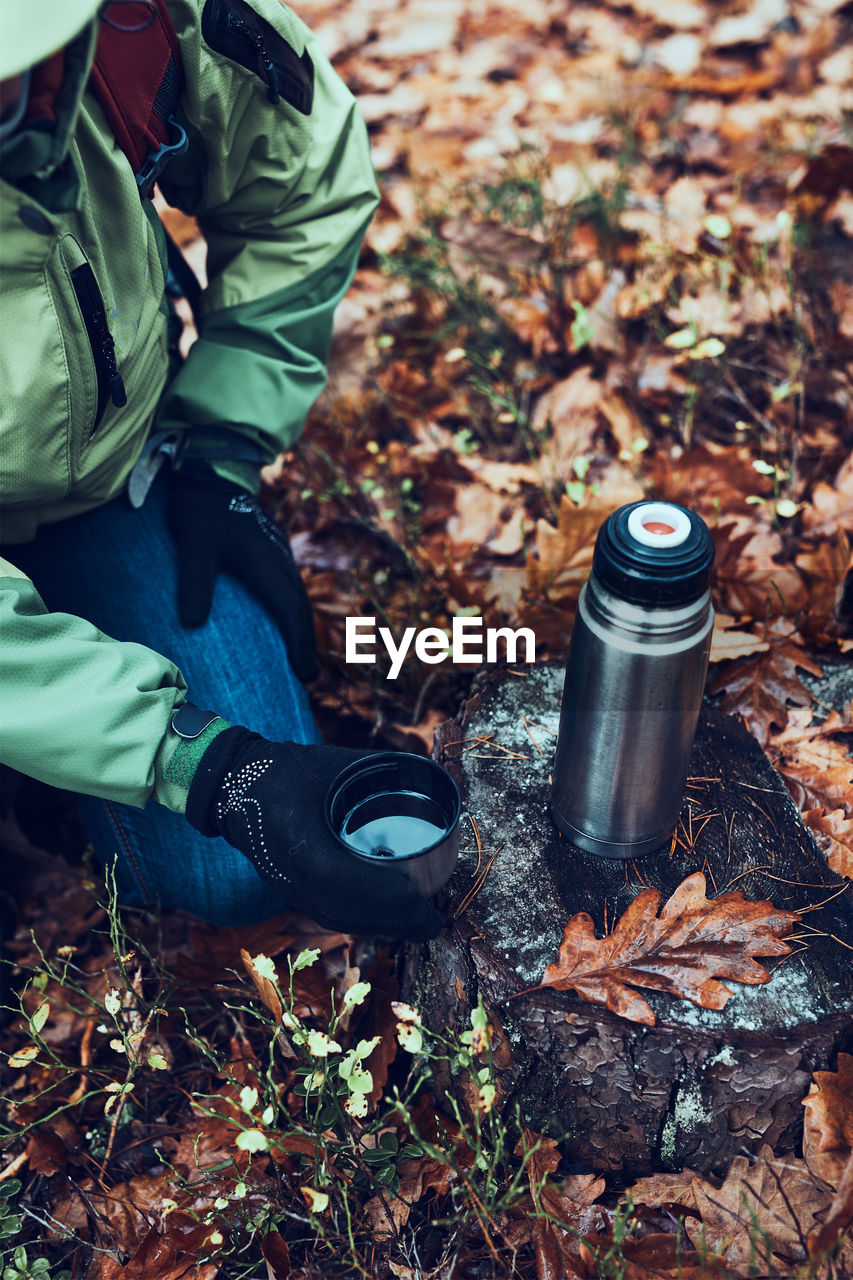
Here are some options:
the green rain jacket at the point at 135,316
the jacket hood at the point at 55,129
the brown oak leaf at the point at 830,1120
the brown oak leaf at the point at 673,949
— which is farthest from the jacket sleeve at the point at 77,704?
the brown oak leaf at the point at 830,1120

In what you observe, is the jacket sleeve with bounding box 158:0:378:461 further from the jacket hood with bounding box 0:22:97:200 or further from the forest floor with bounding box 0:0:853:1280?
the jacket hood with bounding box 0:22:97:200

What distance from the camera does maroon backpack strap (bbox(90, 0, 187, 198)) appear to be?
169 centimetres

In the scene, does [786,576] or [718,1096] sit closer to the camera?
[718,1096]

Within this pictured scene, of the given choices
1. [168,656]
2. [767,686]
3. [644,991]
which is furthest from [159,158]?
[644,991]

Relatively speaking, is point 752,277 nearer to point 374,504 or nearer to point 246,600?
point 374,504

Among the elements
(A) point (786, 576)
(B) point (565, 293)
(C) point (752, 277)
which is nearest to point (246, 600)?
(A) point (786, 576)

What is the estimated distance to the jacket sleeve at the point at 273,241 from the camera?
6.96 ft

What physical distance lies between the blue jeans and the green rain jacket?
6.5 inches

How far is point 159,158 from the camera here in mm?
1874

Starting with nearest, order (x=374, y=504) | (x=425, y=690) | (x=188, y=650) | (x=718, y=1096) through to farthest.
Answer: (x=718, y=1096)
(x=188, y=650)
(x=425, y=690)
(x=374, y=504)

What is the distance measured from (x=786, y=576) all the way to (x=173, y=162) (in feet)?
5.78

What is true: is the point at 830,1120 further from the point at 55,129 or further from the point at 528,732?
the point at 55,129

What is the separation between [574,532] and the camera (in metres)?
2.44

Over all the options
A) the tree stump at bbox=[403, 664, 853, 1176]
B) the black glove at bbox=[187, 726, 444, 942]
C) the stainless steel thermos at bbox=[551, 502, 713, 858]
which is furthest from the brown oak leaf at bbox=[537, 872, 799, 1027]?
the black glove at bbox=[187, 726, 444, 942]
